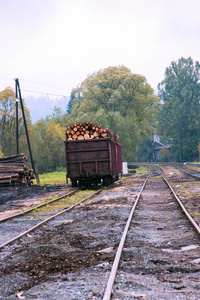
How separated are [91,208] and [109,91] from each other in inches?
1770

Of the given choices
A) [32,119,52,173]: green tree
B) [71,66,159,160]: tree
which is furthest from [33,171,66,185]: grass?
[71,66,159,160]: tree

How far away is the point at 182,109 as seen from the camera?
217 ft

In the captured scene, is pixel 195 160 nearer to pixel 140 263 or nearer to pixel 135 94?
pixel 135 94

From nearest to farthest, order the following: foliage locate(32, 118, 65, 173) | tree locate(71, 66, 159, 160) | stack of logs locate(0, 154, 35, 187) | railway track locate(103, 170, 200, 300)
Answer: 1. railway track locate(103, 170, 200, 300)
2. stack of logs locate(0, 154, 35, 187)
3. foliage locate(32, 118, 65, 173)
4. tree locate(71, 66, 159, 160)

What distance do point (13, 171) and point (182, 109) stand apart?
2031 inches

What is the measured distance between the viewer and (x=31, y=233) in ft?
24.2

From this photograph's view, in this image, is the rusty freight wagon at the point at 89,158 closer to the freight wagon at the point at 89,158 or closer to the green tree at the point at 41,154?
the freight wagon at the point at 89,158

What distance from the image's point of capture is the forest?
3825 centimetres

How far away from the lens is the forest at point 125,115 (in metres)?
38.2

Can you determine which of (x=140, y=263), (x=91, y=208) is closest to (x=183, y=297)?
(x=140, y=263)

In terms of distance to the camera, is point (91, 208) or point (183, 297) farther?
point (91, 208)

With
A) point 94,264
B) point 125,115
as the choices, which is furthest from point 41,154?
point 94,264

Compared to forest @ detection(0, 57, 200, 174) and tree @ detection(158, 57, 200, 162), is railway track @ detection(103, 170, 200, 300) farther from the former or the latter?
tree @ detection(158, 57, 200, 162)

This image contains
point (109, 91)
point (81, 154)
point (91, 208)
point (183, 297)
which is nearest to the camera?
point (183, 297)
